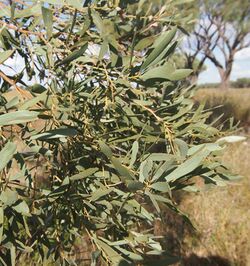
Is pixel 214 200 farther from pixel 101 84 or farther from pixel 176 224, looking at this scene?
pixel 101 84

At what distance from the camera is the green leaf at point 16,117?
2.76 feet

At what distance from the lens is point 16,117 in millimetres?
856

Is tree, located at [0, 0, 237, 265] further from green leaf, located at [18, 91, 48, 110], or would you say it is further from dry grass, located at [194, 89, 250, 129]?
dry grass, located at [194, 89, 250, 129]

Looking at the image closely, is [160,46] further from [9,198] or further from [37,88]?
[9,198]

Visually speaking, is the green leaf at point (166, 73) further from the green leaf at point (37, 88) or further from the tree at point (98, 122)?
the green leaf at point (37, 88)

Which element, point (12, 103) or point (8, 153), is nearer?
point (8, 153)

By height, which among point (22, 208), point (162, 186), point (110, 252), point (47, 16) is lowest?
point (110, 252)

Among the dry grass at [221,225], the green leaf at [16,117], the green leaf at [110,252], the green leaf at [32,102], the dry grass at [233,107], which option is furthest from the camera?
the dry grass at [233,107]

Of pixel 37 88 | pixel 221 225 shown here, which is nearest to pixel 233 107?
pixel 221 225

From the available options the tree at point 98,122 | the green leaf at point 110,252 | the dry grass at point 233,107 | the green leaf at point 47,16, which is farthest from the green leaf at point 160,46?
the dry grass at point 233,107

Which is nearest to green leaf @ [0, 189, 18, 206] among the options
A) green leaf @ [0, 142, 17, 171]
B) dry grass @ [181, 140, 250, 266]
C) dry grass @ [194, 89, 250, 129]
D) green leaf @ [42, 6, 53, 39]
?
green leaf @ [0, 142, 17, 171]

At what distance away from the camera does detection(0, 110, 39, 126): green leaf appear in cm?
84

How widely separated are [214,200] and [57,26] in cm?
304

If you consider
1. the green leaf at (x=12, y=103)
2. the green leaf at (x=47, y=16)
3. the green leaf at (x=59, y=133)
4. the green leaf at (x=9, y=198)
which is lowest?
the green leaf at (x=9, y=198)
